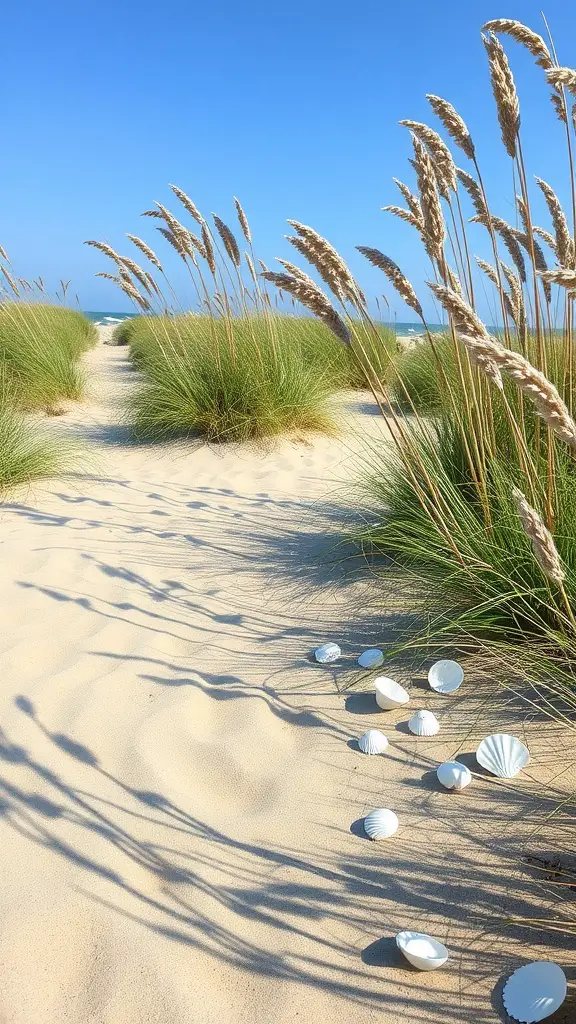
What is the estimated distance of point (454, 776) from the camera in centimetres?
149

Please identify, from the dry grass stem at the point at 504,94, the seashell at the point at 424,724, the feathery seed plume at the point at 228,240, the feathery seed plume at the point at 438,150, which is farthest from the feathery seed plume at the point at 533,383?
the feathery seed plume at the point at 228,240

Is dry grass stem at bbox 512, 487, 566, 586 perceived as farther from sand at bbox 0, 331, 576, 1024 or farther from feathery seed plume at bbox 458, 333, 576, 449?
sand at bbox 0, 331, 576, 1024

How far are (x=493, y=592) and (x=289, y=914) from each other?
115 centimetres

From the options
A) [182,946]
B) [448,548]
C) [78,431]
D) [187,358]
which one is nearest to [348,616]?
[448,548]

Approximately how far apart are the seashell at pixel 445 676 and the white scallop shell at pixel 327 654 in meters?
0.33

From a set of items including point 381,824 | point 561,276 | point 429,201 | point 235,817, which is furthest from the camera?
point 429,201

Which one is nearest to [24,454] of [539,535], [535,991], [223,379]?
[223,379]

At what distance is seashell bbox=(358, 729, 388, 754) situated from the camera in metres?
1.66

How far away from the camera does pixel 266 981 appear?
1101mm

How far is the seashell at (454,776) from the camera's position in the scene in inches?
58.6

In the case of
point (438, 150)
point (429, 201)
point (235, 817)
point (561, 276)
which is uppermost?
point (438, 150)

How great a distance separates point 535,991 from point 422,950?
181 mm

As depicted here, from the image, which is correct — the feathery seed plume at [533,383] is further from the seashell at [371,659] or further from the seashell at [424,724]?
the seashell at [371,659]

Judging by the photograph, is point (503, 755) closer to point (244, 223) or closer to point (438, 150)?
point (438, 150)
